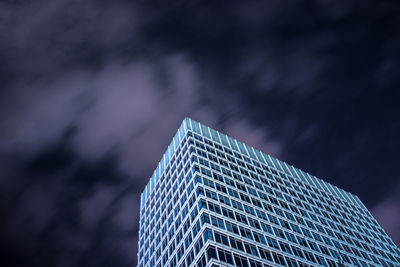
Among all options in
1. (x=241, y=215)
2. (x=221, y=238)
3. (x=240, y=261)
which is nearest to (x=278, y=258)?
(x=241, y=215)

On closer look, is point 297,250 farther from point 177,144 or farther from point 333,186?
point 333,186

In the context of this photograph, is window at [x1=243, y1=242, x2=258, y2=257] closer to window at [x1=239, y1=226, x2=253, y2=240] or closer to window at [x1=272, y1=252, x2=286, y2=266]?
window at [x1=239, y1=226, x2=253, y2=240]

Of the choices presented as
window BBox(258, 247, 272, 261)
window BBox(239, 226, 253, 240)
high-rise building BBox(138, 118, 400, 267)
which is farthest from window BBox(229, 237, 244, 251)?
window BBox(258, 247, 272, 261)

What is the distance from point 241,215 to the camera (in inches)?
2707

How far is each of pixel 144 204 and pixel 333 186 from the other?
72832 millimetres

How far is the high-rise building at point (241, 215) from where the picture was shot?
61094 mm

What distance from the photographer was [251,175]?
89438mm

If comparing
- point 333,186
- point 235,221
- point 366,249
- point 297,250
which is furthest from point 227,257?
point 333,186

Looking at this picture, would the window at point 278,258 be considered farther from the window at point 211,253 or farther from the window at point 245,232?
the window at point 211,253

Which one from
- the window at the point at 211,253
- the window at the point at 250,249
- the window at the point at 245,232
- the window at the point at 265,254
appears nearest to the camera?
the window at the point at 211,253

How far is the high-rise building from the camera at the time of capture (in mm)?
61094

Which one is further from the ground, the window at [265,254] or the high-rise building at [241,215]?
the high-rise building at [241,215]

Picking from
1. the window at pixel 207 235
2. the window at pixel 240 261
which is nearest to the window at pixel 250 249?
the window at pixel 240 261

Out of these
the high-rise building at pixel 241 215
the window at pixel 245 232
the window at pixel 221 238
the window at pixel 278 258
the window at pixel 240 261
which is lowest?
the window at pixel 240 261
